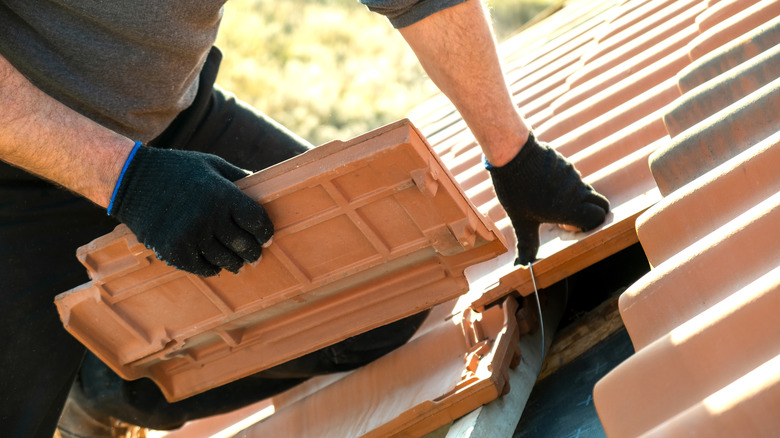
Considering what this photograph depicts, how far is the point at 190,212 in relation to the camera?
1.57 meters

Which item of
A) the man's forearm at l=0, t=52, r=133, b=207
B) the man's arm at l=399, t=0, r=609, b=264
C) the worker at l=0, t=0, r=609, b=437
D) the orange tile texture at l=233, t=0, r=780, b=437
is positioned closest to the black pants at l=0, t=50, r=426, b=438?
the worker at l=0, t=0, r=609, b=437

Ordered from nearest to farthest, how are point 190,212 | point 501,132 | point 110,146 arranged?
point 190,212
point 110,146
point 501,132

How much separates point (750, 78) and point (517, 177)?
56cm

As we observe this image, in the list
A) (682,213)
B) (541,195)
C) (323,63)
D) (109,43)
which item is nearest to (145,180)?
(109,43)

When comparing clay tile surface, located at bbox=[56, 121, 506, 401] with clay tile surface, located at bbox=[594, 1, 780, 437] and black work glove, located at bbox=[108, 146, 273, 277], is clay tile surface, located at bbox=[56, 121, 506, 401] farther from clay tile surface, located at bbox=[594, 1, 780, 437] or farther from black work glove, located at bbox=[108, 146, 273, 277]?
clay tile surface, located at bbox=[594, 1, 780, 437]

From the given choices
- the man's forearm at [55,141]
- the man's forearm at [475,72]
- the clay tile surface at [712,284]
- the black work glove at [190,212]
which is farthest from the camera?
the man's forearm at [475,72]

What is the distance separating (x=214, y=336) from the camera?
1.97 meters

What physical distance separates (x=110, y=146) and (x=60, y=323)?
59 centimetres

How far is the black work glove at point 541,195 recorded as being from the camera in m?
1.93

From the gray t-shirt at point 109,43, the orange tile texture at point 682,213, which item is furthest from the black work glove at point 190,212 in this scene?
the orange tile texture at point 682,213

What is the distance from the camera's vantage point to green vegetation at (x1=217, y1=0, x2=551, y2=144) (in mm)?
14602

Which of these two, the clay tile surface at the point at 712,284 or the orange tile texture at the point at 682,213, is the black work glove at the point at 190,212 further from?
the clay tile surface at the point at 712,284

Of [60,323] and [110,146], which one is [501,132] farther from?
[60,323]

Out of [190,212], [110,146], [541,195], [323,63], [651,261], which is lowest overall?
[323,63]
